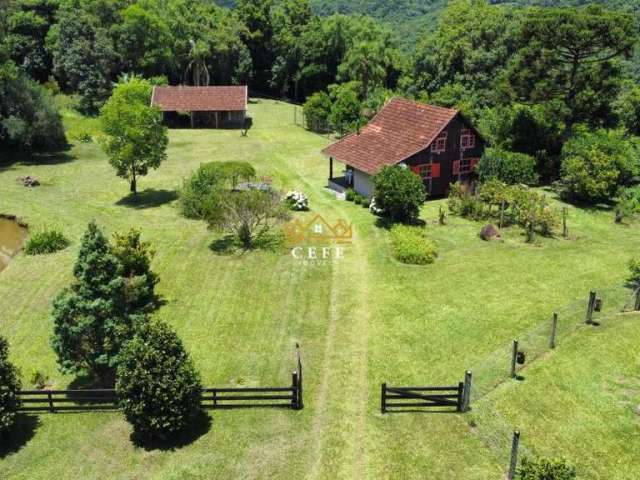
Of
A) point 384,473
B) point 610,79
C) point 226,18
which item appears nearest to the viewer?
point 384,473

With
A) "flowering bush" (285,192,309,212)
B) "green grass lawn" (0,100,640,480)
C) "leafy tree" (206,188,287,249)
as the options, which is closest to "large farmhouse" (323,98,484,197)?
"green grass lawn" (0,100,640,480)

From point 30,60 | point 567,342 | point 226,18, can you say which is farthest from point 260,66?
point 567,342

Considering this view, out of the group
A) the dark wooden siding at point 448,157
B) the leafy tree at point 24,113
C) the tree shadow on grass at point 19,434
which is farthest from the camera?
the leafy tree at point 24,113

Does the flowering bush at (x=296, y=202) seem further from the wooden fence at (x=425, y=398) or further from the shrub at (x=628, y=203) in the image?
the wooden fence at (x=425, y=398)

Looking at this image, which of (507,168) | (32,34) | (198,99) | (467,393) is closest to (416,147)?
(507,168)

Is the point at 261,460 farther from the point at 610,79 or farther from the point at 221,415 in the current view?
the point at 610,79

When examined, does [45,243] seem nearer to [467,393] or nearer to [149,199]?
[149,199]

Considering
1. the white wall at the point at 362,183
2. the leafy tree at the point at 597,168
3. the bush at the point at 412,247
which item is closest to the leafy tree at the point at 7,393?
the bush at the point at 412,247
